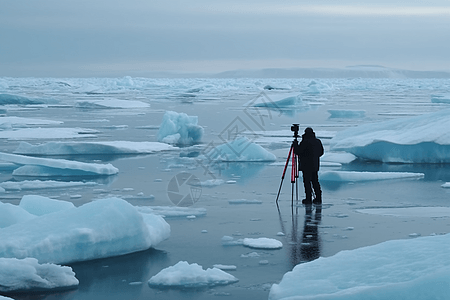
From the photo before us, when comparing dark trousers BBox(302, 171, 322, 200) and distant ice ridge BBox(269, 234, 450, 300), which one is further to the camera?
dark trousers BBox(302, 171, 322, 200)

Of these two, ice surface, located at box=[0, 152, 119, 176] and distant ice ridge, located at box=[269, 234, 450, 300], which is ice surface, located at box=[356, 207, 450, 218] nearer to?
distant ice ridge, located at box=[269, 234, 450, 300]

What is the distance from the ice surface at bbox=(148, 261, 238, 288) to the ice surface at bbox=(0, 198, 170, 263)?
33.7 inches

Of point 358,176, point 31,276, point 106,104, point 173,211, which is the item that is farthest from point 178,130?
point 106,104

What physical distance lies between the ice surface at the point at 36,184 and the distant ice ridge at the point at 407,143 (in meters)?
5.87

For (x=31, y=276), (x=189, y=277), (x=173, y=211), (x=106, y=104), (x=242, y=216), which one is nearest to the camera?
(x=31, y=276)

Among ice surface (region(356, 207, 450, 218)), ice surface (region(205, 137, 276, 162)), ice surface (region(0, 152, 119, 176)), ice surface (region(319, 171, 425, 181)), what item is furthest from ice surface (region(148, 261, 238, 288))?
ice surface (region(205, 137, 276, 162))

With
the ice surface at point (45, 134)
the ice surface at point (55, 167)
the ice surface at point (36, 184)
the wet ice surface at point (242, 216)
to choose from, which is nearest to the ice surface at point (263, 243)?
the wet ice surface at point (242, 216)

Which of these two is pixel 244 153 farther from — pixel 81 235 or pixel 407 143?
pixel 81 235

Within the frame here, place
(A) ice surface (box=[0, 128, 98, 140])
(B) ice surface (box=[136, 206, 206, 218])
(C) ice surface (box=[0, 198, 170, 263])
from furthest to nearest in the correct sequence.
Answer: (A) ice surface (box=[0, 128, 98, 140]) → (B) ice surface (box=[136, 206, 206, 218]) → (C) ice surface (box=[0, 198, 170, 263])

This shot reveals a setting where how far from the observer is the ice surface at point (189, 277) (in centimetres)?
535

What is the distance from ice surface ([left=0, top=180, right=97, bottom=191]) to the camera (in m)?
10.2

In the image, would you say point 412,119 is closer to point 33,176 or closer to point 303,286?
point 33,176

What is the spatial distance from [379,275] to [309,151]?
4.28 m

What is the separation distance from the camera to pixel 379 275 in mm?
4723
